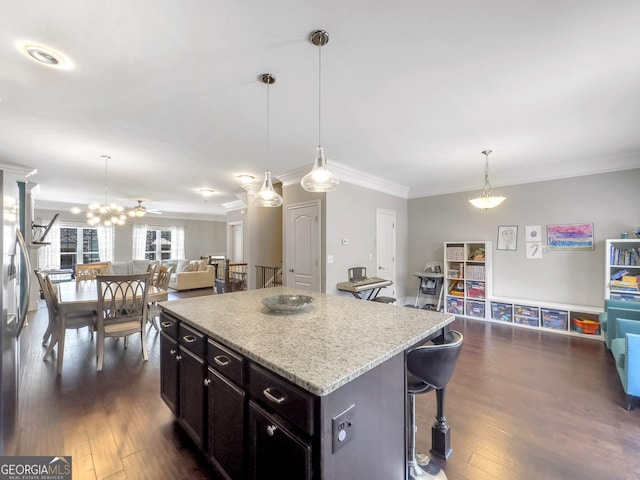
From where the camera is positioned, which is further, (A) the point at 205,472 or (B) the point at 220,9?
(A) the point at 205,472

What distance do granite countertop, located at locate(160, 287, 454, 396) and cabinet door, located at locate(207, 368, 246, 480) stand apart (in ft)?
0.80

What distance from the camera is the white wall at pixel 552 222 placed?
3.97m

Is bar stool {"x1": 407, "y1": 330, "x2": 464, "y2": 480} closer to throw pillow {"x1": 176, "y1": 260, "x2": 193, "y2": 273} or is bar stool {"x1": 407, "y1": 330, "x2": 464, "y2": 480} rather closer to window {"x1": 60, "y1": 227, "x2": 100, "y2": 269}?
throw pillow {"x1": 176, "y1": 260, "x2": 193, "y2": 273}

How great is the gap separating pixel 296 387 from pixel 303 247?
3.68 metres

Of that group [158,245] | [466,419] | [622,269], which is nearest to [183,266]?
[158,245]

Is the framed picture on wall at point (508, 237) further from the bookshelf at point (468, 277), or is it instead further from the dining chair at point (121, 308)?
the dining chair at point (121, 308)

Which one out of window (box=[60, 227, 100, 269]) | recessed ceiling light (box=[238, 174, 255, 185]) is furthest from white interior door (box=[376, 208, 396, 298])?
window (box=[60, 227, 100, 269])

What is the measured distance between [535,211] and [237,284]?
631 cm

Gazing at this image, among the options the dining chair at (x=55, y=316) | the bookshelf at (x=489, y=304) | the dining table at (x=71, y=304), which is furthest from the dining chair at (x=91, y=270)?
the bookshelf at (x=489, y=304)

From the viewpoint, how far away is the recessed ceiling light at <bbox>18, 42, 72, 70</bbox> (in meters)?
1.75

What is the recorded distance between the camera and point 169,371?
79.6 inches

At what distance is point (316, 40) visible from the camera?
5.60ft

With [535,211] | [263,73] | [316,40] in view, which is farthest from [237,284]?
[535,211]

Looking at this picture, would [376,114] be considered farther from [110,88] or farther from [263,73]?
[110,88]
